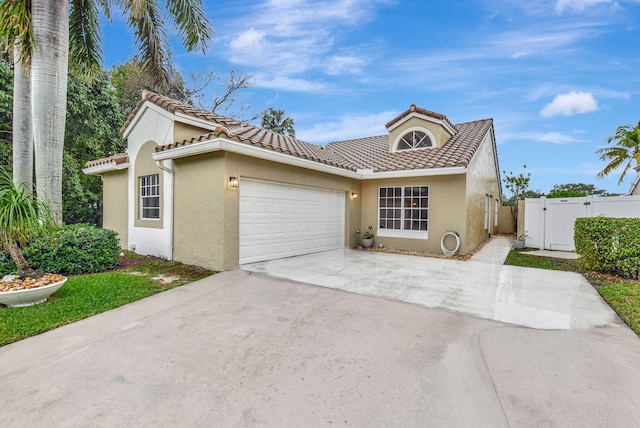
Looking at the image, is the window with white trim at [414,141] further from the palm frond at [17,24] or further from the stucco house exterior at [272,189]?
the palm frond at [17,24]

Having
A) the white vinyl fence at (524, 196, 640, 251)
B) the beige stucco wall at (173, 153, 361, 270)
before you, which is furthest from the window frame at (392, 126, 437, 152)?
the beige stucco wall at (173, 153, 361, 270)

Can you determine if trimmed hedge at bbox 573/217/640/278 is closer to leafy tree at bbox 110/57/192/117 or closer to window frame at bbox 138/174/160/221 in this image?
window frame at bbox 138/174/160/221

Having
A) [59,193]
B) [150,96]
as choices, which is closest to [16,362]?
[59,193]

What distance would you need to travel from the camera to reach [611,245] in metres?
6.86

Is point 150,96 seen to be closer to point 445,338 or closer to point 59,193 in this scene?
point 59,193

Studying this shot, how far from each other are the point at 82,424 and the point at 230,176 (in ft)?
18.9

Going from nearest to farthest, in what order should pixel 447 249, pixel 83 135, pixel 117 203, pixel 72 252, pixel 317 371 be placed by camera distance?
pixel 317 371, pixel 72 252, pixel 447 249, pixel 117 203, pixel 83 135

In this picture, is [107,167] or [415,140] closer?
[107,167]

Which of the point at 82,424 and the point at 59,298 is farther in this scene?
the point at 59,298

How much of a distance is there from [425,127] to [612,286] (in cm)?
839

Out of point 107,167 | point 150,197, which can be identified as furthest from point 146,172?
point 107,167

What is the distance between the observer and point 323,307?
199 inches

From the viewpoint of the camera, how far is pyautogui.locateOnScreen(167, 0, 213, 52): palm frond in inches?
365

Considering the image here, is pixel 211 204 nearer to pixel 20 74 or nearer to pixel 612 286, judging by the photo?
pixel 20 74
